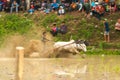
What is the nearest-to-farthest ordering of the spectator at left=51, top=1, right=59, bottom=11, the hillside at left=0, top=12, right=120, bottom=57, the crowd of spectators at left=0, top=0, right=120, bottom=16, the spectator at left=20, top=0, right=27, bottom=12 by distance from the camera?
the hillside at left=0, top=12, right=120, bottom=57 → the crowd of spectators at left=0, top=0, right=120, bottom=16 → the spectator at left=51, top=1, right=59, bottom=11 → the spectator at left=20, top=0, right=27, bottom=12

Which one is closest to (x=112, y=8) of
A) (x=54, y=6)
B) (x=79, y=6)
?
(x=79, y=6)

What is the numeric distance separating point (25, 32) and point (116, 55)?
7.25 m

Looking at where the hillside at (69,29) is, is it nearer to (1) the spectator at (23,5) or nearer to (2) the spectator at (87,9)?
(2) the spectator at (87,9)

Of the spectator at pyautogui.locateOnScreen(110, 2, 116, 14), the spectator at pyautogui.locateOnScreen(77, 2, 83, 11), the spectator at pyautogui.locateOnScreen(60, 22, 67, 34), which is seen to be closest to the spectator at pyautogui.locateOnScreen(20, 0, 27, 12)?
the spectator at pyautogui.locateOnScreen(77, 2, 83, 11)

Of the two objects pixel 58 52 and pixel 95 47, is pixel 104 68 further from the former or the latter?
pixel 95 47

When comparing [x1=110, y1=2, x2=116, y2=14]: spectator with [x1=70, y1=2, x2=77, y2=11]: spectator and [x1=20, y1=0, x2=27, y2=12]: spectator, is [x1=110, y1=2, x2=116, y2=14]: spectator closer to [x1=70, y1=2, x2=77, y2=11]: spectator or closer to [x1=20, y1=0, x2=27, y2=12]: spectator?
[x1=70, y1=2, x2=77, y2=11]: spectator

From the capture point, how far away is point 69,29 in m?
30.8

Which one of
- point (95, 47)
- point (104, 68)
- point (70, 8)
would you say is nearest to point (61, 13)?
point (70, 8)

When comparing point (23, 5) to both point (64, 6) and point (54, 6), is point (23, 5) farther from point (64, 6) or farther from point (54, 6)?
point (64, 6)

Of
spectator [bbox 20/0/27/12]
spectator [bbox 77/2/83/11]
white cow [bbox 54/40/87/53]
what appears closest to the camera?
white cow [bbox 54/40/87/53]

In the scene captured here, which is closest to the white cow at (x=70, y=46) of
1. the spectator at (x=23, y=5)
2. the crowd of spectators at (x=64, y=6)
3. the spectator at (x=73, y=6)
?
the crowd of spectators at (x=64, y=6)

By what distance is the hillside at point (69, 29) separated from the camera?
27.5 m

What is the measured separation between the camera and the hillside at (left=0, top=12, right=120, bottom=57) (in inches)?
1081

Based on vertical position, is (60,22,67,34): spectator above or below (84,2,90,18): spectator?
below
